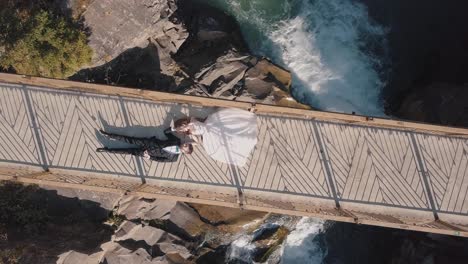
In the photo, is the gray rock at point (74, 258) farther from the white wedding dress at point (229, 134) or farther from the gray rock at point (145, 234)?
the white wedding dress at point (229, 134)

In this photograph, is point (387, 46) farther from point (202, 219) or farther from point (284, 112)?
point (202, 219)

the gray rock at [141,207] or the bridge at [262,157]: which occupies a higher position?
→ the bridge at [262,157]

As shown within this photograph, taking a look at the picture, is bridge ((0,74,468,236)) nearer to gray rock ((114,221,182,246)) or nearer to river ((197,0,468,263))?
gray rock ((114,221,182,246))

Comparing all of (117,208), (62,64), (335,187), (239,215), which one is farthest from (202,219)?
(62,64)

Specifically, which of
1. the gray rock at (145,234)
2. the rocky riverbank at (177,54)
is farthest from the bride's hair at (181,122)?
the gray rock at (145,234)

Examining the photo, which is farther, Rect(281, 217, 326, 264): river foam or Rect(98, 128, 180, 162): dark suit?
Rect(281, 217, 326, 264): river foam

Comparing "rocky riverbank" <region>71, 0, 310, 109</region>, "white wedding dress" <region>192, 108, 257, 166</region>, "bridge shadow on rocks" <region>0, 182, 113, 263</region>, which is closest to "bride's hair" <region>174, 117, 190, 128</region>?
"white wedding dress" <region>192, 108, 257, 166</region>
